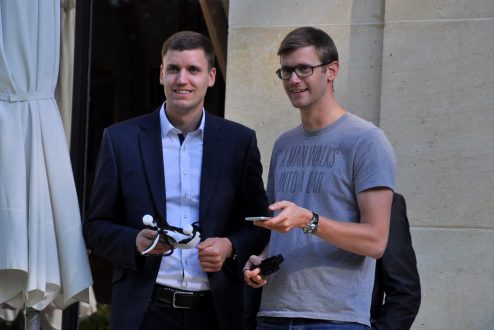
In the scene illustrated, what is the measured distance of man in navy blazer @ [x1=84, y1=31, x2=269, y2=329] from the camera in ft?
13.4

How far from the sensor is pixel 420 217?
5438 millimetres

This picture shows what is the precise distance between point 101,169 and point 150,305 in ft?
1.99

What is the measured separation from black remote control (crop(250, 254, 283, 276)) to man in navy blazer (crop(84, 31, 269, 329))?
0.80 feet

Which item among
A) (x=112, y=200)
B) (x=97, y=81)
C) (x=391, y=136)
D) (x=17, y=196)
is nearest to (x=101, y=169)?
(x=112, y=200)

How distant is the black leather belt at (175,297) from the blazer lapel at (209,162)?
27 centimetres

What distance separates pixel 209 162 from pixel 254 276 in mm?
657

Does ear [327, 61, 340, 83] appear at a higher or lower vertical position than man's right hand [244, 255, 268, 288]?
higher

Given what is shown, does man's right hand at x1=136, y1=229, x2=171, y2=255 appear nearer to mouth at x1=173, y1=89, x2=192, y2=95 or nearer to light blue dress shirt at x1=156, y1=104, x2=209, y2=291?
light blue dress shirt at x1=156, y1=104, x2=209, y2=291

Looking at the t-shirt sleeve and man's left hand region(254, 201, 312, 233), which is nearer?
man's left hand region(254, 201, 312, 233)

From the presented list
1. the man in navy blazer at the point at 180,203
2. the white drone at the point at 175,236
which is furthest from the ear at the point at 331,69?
the white drone at the point at 175,236

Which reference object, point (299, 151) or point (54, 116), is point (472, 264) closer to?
point (299, 151)

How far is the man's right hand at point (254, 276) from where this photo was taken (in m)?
3.80

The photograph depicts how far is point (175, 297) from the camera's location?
160 inches

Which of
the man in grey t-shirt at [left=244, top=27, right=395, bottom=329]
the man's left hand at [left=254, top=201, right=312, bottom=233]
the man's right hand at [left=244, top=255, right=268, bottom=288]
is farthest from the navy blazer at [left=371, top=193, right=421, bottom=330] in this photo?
the man's left hand at [left=254, top=201, right=312, bottom=233]
